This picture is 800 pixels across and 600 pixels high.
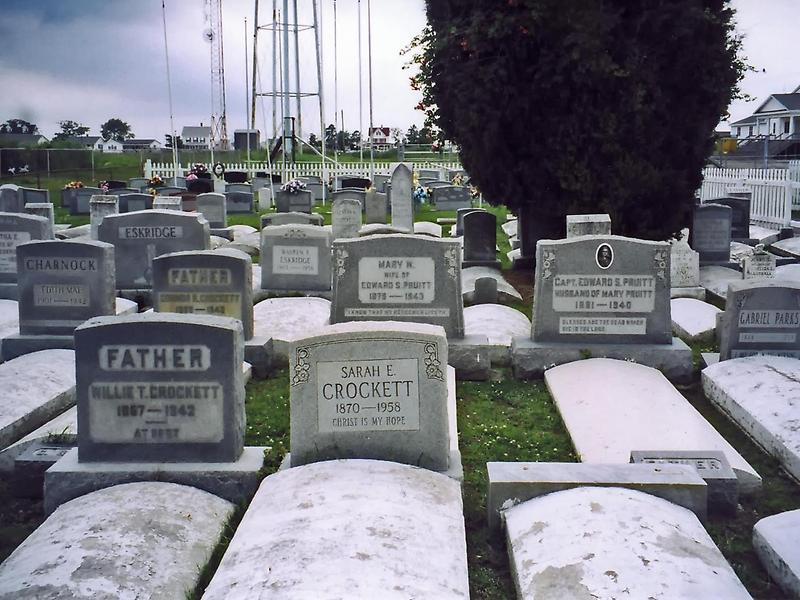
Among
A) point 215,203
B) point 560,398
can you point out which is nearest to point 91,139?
point 215,203

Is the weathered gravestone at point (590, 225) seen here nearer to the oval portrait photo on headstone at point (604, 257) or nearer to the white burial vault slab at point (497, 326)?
the white burial vault slab at point (497, 326)

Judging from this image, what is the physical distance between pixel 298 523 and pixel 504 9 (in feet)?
29.7

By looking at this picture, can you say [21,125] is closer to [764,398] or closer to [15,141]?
[764,398]

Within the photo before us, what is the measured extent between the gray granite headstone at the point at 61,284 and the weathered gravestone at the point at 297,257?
9.40ft

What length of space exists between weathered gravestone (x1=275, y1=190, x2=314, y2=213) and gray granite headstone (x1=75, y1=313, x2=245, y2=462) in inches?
724

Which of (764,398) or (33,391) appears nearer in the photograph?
(764,398)

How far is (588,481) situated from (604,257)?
3.46 meters

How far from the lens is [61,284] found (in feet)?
25.6

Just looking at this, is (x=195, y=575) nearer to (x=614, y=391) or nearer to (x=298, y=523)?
(x=298, y=523)

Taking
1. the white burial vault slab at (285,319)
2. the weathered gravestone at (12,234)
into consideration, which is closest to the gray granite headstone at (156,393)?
the white burial vault slab at (285,319)

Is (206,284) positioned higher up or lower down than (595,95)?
lower down

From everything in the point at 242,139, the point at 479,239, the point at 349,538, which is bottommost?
the point at 349,538

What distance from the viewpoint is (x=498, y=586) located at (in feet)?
12.7

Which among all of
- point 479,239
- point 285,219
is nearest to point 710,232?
point 479,239
